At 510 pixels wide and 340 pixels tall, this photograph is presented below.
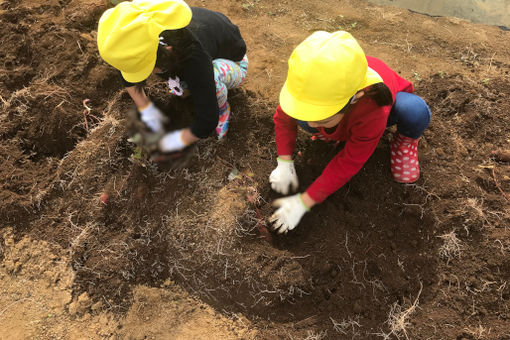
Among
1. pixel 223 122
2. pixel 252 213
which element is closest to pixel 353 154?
pixel 252 213

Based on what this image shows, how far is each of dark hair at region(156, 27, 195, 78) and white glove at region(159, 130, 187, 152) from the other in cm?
55

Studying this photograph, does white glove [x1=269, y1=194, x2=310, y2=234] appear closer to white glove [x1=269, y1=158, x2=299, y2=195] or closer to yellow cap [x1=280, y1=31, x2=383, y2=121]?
white glove [x1=269, y1=158, x2=299, y2=195]

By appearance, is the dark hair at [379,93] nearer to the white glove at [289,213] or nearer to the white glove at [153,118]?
the white glove at [289,213]

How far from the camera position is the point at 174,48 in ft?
5.63

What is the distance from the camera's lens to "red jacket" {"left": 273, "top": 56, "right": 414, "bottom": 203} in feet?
5.36

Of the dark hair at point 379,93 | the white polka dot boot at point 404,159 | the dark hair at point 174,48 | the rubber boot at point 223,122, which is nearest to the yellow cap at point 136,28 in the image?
the dark hair at point 174,48

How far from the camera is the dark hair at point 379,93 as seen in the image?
5.14 feet

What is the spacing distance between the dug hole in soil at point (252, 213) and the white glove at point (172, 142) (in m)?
0.12

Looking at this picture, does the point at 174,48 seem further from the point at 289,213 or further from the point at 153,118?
the point at 289,213

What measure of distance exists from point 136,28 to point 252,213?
1.20 m

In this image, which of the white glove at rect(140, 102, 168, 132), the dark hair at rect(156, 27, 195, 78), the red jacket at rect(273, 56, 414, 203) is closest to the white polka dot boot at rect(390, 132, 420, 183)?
the red jacket at rect(273, 56, 414, 203)

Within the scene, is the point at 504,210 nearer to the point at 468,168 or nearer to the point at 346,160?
the point at 468,168

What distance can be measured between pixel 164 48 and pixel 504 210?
2.11m

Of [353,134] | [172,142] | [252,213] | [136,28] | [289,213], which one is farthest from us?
[172,142]
